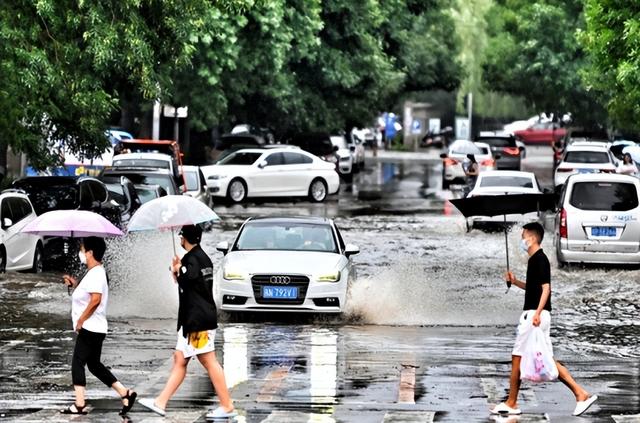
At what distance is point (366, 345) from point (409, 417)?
195 inches

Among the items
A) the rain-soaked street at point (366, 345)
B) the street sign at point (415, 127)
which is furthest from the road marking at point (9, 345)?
the street sign at point (415, 127)

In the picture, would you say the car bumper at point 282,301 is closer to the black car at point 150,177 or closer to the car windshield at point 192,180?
the black car at point 150,177

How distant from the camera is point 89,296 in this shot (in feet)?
43.0

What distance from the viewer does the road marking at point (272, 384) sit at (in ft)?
46.2

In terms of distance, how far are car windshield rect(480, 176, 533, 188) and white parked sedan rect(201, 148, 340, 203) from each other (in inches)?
391

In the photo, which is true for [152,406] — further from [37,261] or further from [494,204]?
[37,261]

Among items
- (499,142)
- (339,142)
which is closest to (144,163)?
(339,142)

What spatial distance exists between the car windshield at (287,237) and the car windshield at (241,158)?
1003 inches

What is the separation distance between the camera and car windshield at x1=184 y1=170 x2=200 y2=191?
1496 inches

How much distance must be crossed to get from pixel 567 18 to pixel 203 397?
58.6m

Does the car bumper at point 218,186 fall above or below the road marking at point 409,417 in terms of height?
below

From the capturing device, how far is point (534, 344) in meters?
13.3

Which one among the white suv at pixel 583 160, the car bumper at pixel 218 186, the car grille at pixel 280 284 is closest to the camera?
the car grille at pixel 280 284

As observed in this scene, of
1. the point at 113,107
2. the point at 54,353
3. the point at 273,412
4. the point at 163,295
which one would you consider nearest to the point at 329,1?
the point at 113,107
